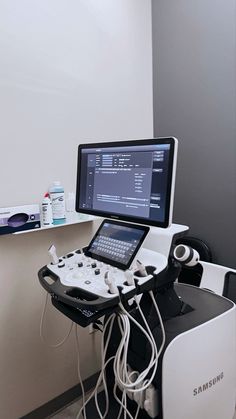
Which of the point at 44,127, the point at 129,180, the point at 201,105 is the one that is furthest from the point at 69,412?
the point at 201,105

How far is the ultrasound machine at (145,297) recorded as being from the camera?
113cm

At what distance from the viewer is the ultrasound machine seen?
1126mm

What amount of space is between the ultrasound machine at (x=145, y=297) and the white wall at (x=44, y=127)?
1.02ft

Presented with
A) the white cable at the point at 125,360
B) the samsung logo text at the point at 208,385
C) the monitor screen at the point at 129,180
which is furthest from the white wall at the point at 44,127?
the samsung logo text at the point at 208,385

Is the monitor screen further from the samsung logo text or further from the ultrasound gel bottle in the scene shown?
the samsung logo text

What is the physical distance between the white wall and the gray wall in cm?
31

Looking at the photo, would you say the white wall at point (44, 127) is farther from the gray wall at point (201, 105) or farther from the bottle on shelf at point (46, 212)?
the gray wall at point (201, 105)

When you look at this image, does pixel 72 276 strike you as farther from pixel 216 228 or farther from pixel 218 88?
pixel 218 88

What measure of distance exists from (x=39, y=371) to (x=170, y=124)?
5.67 feet

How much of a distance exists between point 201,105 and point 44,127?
992 mm

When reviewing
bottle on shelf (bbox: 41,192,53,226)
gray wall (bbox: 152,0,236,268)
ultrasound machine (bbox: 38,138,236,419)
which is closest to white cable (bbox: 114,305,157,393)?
ultrasound machine (bbox: 38,138,236,419)

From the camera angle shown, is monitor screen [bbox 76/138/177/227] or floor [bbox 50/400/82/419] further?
floor [bbox 50/400/82/419]

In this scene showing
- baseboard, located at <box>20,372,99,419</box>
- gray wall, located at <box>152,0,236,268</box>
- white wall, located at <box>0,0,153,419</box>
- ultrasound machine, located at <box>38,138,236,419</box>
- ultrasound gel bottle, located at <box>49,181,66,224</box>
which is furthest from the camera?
gray wall, located at <box>152,0,236,268</box>

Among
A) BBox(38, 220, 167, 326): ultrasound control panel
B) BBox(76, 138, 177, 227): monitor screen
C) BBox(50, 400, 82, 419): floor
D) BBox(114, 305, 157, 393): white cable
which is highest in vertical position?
BBox(76, 138, 177, 227): monitor screen
